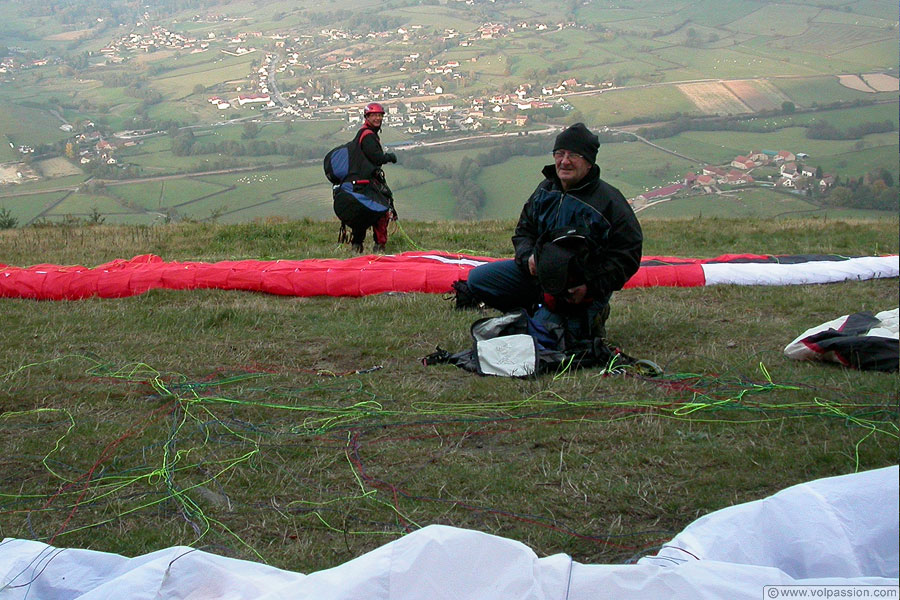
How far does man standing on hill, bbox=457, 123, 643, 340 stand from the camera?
5141 mm

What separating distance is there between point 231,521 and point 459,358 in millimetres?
2134

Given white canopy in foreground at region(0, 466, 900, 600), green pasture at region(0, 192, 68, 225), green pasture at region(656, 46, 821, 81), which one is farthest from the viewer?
green pasture at region(656, 46, 821, 81)

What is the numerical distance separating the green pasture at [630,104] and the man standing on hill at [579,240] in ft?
95.1

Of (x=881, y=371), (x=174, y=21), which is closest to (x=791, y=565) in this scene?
(x=881, y=371)

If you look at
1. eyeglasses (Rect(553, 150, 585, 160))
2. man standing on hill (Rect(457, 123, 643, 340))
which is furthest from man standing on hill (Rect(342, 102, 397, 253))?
eyeglasses (Rect(553, 150, 585, 160))

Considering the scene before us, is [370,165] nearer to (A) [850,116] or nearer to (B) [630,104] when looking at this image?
(A) [850,116]

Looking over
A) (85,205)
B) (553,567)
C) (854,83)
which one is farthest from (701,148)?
(553,567)

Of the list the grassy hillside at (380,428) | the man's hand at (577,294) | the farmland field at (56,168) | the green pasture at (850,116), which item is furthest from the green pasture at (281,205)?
the green pasture at (850,116)

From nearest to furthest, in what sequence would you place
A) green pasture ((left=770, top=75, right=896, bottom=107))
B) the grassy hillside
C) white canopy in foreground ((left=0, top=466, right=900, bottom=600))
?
white canopy in foreground ((left=0, top=466, right=900, bottom=600)) → the grassy hillside → green pasture ((left=770, top=75, right=896, bottom=107))

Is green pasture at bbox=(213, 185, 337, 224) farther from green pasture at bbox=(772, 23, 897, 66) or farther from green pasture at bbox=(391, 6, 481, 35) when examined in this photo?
green pasture at bbox=(391, 6, 481, 35)

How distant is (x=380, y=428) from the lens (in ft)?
14.0

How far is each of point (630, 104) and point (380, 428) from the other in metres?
33.8

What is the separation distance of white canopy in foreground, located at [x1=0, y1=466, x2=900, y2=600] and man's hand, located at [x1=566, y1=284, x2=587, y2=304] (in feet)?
8.26

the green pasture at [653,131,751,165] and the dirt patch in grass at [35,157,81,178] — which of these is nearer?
the green pasture at [653,131,751,165]
